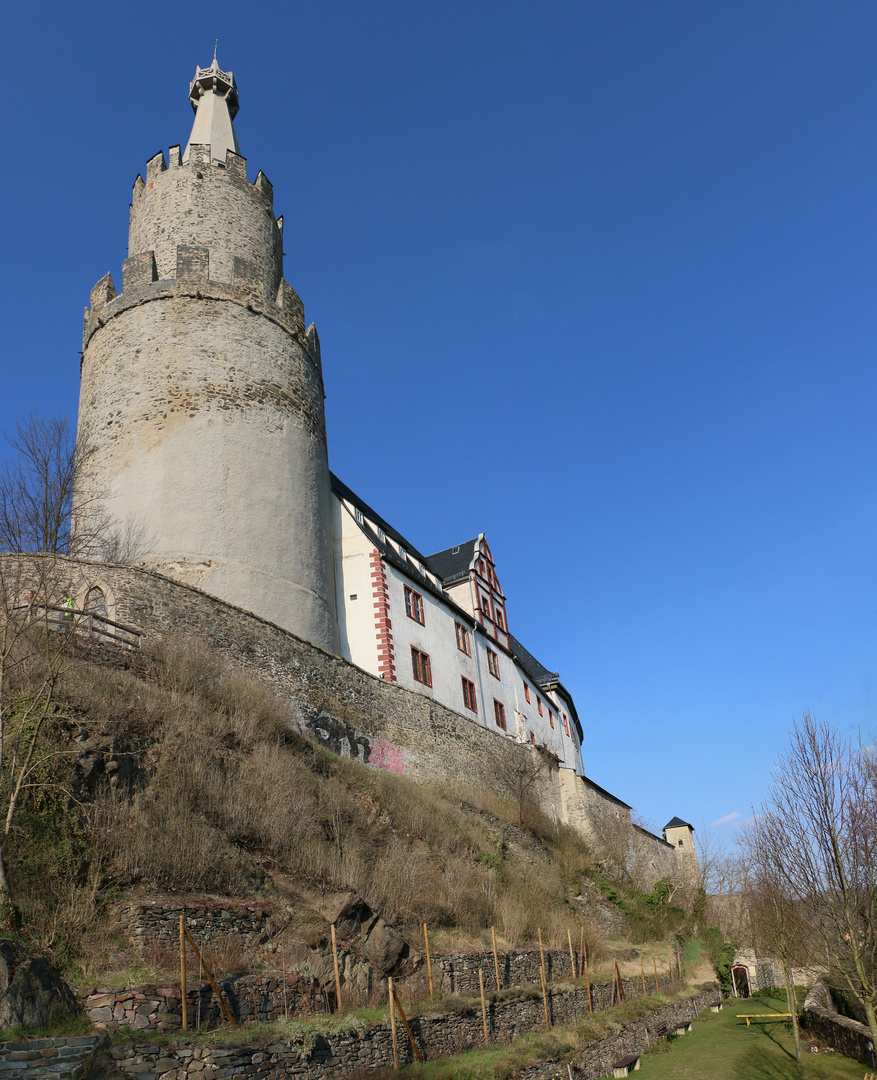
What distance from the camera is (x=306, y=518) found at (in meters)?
25.7

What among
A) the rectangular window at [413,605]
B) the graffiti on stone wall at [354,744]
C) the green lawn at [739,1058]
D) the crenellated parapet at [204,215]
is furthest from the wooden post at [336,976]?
the crenellated parapet at [204,215]

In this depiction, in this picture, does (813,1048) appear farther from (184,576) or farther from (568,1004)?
(184,576)

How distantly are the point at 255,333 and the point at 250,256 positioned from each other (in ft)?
10.8

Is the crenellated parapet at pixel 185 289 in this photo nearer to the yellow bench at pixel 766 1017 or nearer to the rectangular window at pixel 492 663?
the rectangular window at pixel 492 663

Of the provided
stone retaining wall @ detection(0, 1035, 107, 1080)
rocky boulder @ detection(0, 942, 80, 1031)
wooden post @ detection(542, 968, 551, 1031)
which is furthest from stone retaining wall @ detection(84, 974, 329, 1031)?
→ wooden post @ detection(542, 968, 551, 1031)

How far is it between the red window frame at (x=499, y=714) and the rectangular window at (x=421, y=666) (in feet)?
22.5

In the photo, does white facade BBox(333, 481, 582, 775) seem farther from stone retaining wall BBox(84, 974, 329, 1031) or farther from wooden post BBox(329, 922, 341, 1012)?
stone retaining wall BBox(84, 974, 329, 1031)

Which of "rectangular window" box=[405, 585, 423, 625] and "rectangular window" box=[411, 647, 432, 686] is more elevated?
"rectangular window" box=[405, 585, 423, 625]

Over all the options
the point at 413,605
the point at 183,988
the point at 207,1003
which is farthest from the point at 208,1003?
the point at 413,605

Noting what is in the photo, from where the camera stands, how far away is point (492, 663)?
1486 inches

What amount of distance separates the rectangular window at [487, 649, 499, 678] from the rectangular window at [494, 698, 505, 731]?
53.6 inches

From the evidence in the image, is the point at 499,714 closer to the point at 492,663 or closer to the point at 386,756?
the point at 492,663

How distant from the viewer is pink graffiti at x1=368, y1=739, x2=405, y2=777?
22766mm

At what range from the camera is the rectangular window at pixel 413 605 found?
30.4 m
